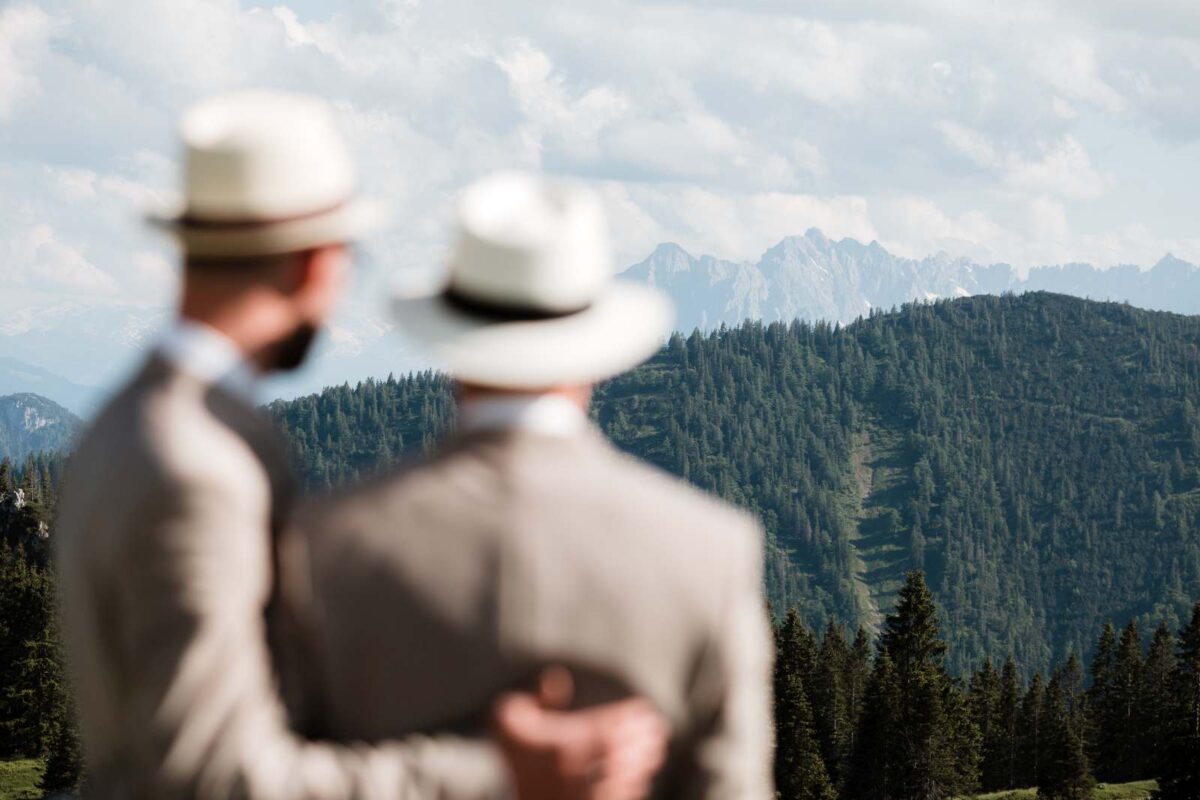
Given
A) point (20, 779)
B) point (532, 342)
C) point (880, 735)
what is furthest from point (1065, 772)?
point (532, 342)

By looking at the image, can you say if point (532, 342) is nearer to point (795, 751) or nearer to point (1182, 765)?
point (1182, 765)

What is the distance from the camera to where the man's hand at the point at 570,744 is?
3.32 m

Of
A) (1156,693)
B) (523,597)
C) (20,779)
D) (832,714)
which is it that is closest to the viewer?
(523,597)

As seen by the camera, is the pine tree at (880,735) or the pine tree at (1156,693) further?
the pine tree at (1156,693)

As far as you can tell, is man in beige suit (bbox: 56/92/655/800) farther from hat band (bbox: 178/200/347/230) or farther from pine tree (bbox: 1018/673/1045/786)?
pine tree (bbox: 1018/673/1045/786)

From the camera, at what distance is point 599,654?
134 inches

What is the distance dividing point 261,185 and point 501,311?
28.1 inches

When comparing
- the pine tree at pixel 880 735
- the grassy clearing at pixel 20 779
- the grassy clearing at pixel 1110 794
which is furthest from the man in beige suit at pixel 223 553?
the grassy clearing at pixel 1110 794

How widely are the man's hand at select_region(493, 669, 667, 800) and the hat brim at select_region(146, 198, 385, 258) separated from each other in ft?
4.14

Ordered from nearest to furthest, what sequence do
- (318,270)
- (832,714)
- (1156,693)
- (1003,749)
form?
(318,270), (832,714), (1003,749), (1156,693)

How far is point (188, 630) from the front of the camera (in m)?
3.23

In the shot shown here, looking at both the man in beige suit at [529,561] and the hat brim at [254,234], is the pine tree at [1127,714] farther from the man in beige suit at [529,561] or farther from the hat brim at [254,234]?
the hat brim at [254,234]

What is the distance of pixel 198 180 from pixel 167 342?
433 millimetres

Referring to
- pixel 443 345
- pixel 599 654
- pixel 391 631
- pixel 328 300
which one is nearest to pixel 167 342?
pixel 328 300
